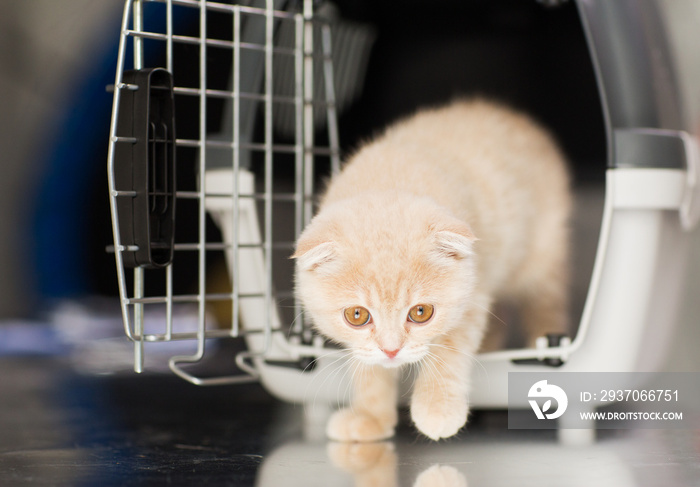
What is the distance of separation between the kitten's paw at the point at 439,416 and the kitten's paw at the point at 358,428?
9cm

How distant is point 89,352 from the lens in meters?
2.56

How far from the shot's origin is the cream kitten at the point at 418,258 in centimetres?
140

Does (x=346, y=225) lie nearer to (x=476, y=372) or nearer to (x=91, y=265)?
(x=476, y=372)

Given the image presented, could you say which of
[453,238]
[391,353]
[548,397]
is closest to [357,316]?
[391,353]

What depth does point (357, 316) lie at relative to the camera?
4.70 feet

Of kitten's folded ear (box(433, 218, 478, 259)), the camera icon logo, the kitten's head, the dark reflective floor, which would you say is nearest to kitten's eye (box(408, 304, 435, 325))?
the kitten's head

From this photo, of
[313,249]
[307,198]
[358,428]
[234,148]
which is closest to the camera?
[313,249]

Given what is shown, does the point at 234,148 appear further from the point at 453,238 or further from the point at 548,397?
the point at 548,397

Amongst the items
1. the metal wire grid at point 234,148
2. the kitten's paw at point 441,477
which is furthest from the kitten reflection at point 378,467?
the metal wire grid at point 234,148

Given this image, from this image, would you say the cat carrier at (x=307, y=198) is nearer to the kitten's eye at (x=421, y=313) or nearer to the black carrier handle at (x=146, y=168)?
the black carrier handle at (x=146, y=168)

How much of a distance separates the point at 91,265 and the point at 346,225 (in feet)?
5.39

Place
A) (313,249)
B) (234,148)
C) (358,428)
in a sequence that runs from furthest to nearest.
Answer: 1. (234,148)
2. (358,428)
3. (313,249)

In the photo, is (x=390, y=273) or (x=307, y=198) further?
(x=307, y=198)

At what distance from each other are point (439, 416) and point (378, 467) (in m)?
0.18
